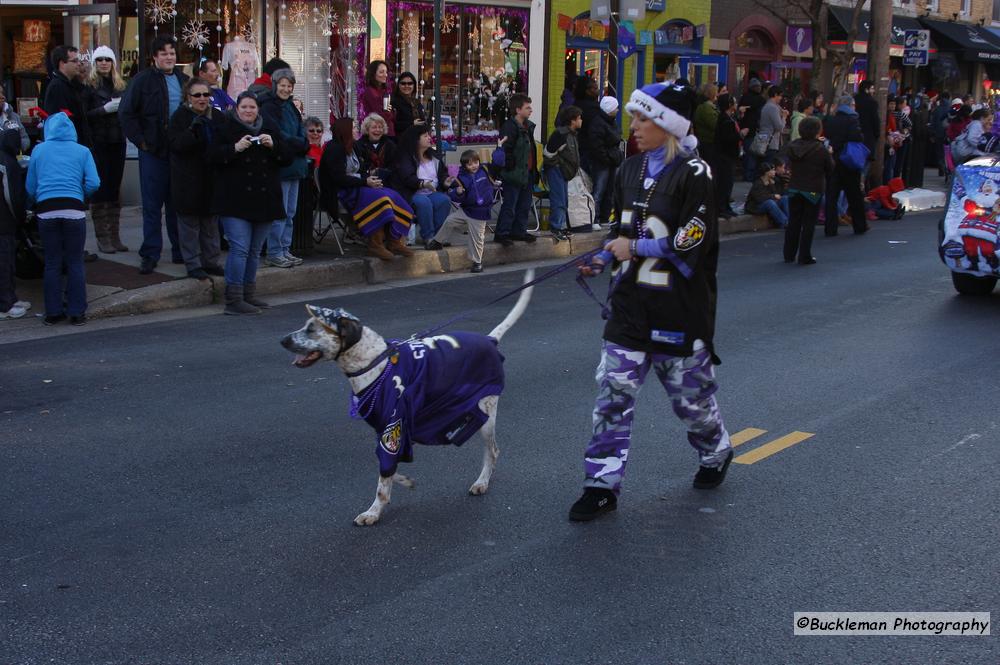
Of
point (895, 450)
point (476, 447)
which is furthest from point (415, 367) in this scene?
point (895, 450)

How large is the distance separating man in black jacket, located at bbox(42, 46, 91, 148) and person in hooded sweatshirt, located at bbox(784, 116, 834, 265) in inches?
325

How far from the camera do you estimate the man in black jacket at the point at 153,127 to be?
1105 centimetres

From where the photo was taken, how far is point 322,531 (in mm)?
5234

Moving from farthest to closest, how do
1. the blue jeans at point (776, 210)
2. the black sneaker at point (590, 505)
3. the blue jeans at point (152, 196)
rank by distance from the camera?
the blue jeans at point (776, 210), the blue jeans at point (152, 196), the black sneaker at point (590, 505)

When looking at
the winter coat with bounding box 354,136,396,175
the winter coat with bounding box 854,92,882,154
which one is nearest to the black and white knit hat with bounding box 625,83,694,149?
the winter coat with bounding box 354,136,396,175

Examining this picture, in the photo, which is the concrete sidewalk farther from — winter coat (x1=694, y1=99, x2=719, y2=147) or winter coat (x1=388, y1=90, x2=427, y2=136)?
winter coat (x1=694, y1=99, x2=719, y2=147)

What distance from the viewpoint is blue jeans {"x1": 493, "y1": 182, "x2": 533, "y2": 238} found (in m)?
13.9

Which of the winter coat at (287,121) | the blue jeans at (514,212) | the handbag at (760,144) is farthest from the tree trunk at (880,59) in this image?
the winter coat at (287,121)

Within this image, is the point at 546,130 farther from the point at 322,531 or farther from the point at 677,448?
the point at 322,531

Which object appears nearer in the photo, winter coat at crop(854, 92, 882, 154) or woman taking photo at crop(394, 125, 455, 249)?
woman taking photo at crop(394, 125, 455, 249)

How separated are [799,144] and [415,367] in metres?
10.2

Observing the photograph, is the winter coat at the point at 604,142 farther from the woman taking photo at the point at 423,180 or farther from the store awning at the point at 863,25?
the store awning at the point at 863,25

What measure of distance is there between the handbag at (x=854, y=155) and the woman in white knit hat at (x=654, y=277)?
41.3 ft

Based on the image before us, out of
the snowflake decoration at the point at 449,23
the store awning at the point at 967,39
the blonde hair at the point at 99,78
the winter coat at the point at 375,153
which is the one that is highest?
the store awning at the point at 967,39
